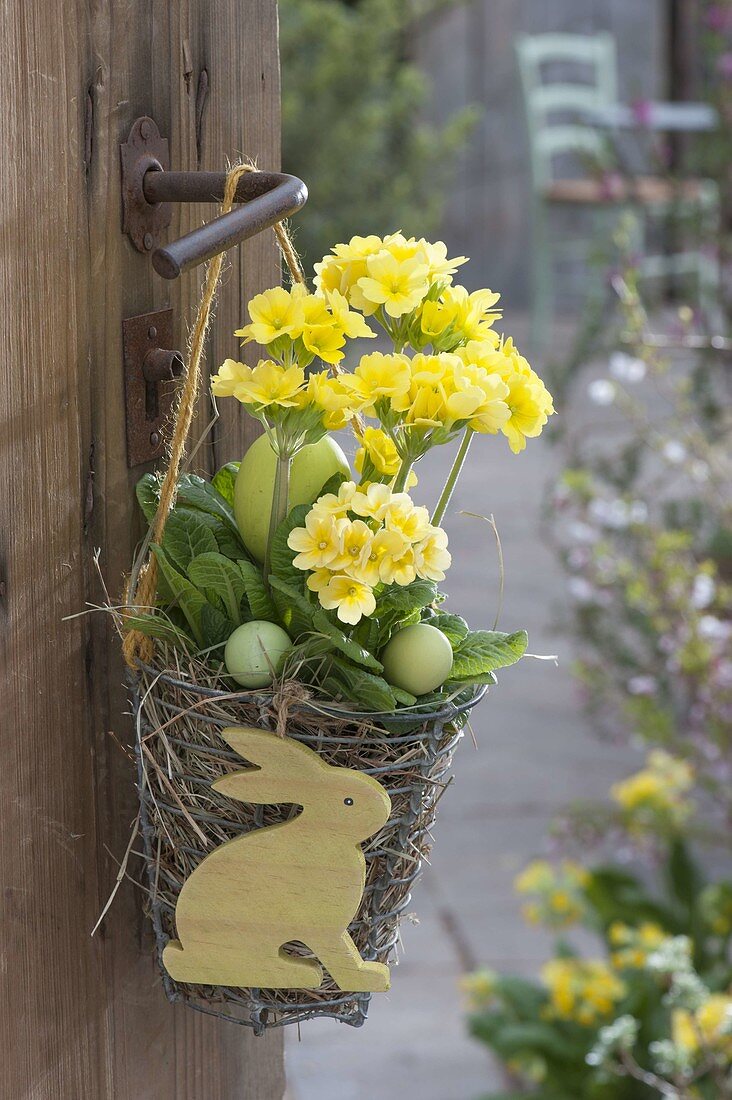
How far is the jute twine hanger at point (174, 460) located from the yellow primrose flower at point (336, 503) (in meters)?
0.08

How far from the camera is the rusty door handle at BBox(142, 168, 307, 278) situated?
621 mm

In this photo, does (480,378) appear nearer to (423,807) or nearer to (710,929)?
(423,807)

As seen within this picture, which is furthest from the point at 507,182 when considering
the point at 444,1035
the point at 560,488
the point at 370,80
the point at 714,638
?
the point at 444,1035

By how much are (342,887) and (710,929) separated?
1.54m

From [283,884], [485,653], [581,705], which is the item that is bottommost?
[581,705]

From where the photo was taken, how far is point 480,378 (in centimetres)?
66

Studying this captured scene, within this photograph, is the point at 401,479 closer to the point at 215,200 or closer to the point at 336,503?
the point at 336,503

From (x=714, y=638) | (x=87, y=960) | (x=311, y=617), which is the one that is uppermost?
(x=311, y=617)

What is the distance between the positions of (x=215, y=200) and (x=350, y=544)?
226mm

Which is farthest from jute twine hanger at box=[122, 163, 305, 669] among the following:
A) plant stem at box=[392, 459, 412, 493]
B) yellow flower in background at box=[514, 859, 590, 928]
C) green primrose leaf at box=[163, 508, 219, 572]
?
yellow flower in background at box=[514, 859, 590, 928]

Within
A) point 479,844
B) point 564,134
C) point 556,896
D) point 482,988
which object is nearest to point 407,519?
point 482,988

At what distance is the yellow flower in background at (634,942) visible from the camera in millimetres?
1932

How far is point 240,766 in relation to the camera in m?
0.68

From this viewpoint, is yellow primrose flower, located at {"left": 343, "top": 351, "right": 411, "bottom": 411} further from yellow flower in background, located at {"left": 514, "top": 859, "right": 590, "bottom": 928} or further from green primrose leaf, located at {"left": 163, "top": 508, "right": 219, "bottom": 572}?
yellow flower in background, located at {"left": 514, "top": 859, "right": 590, "bottom": 928}
